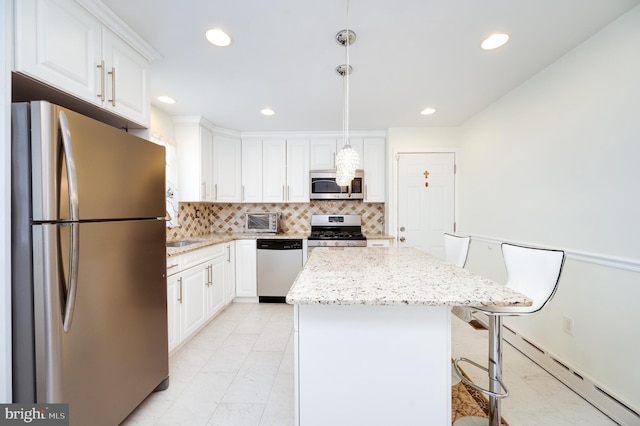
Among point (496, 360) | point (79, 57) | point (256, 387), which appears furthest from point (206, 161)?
point (496, 360)

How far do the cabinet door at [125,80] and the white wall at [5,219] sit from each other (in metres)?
0.42

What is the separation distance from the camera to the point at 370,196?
367 cm

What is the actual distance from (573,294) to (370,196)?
2.31m

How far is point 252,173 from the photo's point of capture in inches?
146

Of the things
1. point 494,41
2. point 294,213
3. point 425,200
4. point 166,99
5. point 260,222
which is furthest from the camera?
point 294,213

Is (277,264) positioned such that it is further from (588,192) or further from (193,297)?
(588,192)

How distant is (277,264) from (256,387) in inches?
66.5

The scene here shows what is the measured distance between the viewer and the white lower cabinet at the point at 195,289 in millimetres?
2137

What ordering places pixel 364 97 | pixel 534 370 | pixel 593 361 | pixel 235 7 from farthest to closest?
1. pixel 364 97
2. pixel 534 370
3. pixel 593 361
4. pixel 235 7

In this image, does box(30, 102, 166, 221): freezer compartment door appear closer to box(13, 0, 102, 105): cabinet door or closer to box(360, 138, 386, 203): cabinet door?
box(13, 0, 102, 105): cabinet door

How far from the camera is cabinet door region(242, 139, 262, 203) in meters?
3.71

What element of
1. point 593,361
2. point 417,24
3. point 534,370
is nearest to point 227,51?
point 417,24

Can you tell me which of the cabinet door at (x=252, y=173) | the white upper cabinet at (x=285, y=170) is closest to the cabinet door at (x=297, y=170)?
the white upper cabinet at (x=285, y=170)

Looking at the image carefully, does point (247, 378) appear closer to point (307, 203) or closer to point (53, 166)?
point (53, 166)
